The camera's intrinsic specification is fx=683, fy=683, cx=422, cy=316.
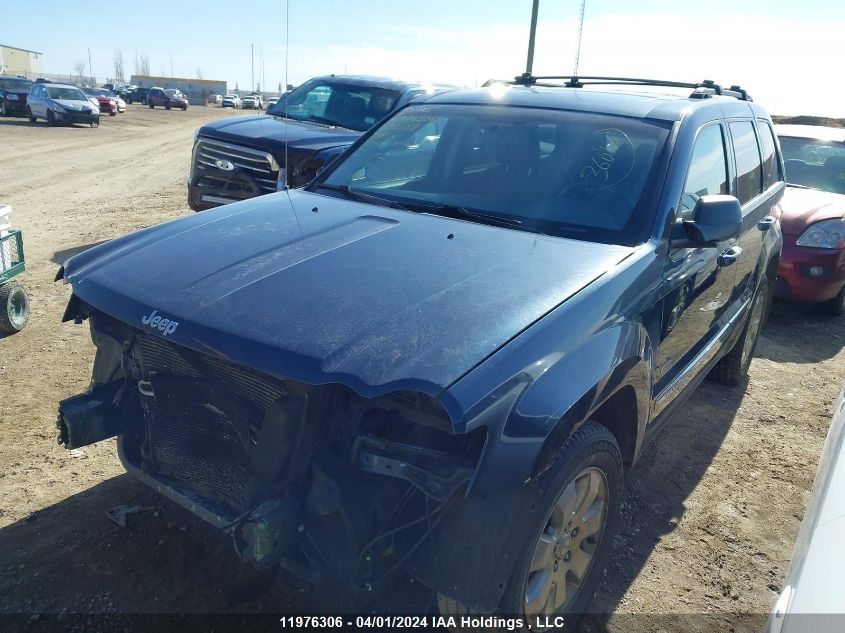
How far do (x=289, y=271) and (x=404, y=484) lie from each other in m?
0.91

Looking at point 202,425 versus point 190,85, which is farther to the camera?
point 190,85

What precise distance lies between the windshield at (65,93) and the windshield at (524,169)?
2655 centimetres

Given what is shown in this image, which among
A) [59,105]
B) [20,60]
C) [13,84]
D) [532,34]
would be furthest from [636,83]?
[20,60]

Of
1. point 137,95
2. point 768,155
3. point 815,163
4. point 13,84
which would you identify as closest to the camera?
point 768,155

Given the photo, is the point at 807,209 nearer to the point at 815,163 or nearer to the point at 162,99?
the point at 815,163

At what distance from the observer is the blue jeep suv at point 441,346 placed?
78.4 inches

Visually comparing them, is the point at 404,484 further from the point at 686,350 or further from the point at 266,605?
the point at 686,350

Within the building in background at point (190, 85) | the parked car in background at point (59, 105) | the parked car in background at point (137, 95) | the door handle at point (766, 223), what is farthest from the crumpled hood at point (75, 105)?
the building in background at point (190, 85)

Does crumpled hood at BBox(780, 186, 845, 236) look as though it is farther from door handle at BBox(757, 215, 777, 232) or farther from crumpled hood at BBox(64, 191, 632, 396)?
crumpled hood at BBox(64, 191, 632, 396)

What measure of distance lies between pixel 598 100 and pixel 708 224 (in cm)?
103

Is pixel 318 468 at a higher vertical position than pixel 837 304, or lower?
higher

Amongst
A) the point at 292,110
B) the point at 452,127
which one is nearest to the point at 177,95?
the point at 292,110

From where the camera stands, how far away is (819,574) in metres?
1.62

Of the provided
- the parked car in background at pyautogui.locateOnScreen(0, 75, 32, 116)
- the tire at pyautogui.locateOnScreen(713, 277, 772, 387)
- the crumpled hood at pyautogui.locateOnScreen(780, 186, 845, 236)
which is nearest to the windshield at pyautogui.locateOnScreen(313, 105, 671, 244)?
the tire at pyautogui.locateOnScreen(713, 277, 772, 387)
